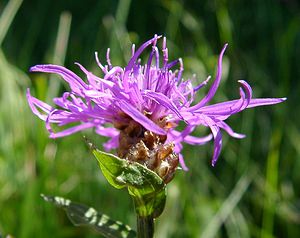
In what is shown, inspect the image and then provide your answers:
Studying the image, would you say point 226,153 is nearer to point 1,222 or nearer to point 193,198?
point 193,198

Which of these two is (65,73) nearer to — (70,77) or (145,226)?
(70,77)

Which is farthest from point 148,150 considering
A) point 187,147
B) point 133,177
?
point 187,147

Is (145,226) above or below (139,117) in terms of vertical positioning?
below

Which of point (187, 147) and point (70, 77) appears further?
point (187, 147)

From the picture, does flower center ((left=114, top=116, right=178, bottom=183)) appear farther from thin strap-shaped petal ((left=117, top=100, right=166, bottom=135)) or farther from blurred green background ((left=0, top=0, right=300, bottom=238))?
blurred green background ((left=0, top=0, right=300, bottom=238))

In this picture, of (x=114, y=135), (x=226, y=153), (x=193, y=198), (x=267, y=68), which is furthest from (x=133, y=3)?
(x=114, y=135)

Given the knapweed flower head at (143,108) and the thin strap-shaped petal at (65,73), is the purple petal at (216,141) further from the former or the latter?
the thin strap-shaped petal at (65,73)
